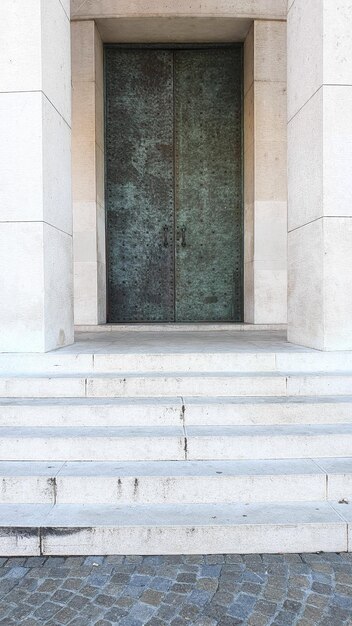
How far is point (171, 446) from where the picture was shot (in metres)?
3.48

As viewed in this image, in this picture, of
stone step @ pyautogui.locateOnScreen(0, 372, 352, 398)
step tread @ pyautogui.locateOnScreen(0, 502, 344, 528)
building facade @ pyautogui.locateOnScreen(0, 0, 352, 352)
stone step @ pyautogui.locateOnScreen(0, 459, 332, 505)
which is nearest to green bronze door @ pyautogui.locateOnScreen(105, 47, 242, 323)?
building facade @ pyautogui.locateOnScreen(0, 0, 352, 352)

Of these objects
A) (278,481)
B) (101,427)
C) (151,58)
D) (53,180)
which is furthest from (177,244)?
(278,481)

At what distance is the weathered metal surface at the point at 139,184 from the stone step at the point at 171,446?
20.7 feet

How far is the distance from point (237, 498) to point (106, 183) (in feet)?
25.6

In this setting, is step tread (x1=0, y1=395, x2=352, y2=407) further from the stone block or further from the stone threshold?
the stone threshold

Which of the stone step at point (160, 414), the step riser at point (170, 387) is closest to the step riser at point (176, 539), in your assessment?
the stone step at point (160, 414)

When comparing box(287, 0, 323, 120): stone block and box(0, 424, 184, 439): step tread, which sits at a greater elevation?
box(287, 0, 323, 120): stone block

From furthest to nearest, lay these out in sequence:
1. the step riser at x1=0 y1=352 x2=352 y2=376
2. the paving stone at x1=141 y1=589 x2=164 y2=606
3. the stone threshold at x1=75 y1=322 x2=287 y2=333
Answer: the stone threshold at x1=75 y1=322 x2=287 y2=333, the step riser at x1=0 y1=352 x2=352 y2=376, the paving stone at x1=141 y1=589 x2=164 y2=606

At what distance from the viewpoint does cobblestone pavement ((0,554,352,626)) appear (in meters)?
2.25

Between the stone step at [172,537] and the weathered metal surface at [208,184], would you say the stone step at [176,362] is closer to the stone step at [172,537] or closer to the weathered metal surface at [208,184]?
the stone step at [172,537]

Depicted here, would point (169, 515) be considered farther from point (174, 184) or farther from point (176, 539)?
point (174, 184)

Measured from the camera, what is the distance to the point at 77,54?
8.79m

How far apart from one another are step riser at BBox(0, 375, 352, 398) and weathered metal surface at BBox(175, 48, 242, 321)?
5722 millimetres

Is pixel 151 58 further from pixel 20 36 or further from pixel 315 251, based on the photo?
pixel 315 251
